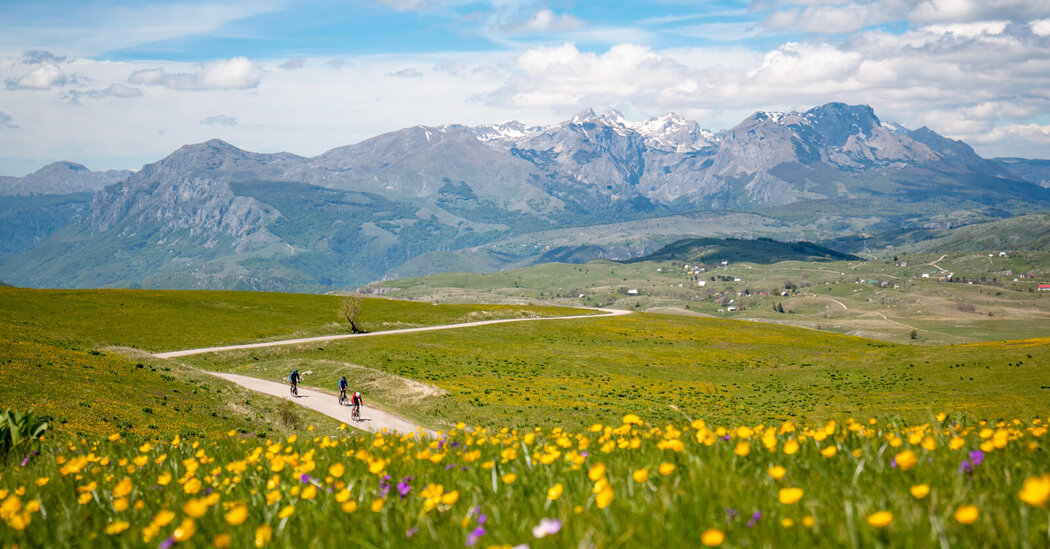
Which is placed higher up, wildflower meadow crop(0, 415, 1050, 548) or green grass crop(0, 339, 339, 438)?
wildflower meadow crop(0, 415, 1050, 548)

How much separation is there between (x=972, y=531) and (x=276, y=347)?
71466 millimetres

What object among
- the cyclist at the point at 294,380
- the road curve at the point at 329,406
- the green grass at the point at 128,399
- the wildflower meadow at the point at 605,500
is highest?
the wildflower meadow at the point at 605,500

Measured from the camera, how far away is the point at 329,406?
45.3m

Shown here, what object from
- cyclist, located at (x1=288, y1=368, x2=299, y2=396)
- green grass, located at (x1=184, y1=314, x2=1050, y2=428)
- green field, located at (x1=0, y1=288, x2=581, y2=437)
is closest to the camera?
green field, located at (x1=0, y1=288, x2=581, y2=437)

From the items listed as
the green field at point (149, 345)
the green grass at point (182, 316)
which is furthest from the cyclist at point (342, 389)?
the green grass at point (182, 316)

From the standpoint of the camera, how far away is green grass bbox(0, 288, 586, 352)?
69.4 meters

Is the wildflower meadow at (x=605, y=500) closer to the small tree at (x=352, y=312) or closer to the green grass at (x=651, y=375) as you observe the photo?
the green grass at (x=651, y=375)

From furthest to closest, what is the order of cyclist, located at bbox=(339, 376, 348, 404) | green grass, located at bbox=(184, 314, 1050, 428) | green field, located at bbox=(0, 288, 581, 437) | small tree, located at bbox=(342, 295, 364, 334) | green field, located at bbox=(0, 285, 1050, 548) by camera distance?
small tree, located at bbox=(342, 295, 364, 334) < cyclist, located at bbox=(339, 376, 348, 404) < green grass, located at bbox=(184, 314, 1050, 428) < green field, located at bbox=(0, 288, 581, 437) < green field, located at bbox=(0, 285, 1050, 548)

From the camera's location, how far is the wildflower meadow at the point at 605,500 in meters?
3.32

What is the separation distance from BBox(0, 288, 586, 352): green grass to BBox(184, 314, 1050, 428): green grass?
12.8 metres

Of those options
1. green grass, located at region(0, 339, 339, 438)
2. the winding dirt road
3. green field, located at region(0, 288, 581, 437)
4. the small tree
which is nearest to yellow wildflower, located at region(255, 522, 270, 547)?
green field, located at region(0, 288, 581, 437)

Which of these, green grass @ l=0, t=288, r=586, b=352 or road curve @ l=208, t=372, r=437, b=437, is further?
green grass @ l=0, t=288, r=586, b=352

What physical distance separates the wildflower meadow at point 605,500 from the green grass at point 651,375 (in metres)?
27.8

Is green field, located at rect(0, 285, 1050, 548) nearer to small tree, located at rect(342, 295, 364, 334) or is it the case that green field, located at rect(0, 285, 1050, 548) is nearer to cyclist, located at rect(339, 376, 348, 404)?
cyclist, located at rect(339, 376, 348, 404)
